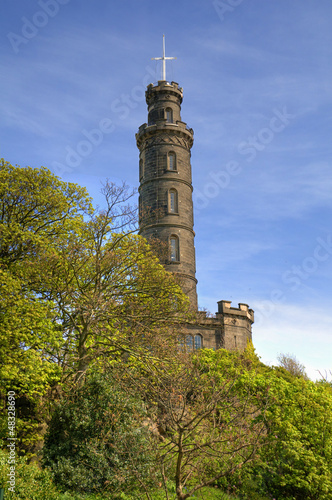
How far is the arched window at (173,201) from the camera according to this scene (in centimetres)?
3906

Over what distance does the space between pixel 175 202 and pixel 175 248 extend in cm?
431

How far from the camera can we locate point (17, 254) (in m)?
18.3

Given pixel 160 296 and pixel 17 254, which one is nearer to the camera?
pixel 17 254

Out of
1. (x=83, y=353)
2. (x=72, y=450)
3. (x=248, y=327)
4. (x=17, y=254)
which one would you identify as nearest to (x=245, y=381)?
(x=83, y=353)

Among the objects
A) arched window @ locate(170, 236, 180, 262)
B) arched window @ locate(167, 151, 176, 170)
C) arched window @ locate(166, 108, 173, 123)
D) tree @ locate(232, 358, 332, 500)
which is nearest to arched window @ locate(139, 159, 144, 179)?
arched window @ locate(167, 151, 176, 170)

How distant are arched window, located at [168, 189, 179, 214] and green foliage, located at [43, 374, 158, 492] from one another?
25.8 m

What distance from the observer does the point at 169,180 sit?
130ft

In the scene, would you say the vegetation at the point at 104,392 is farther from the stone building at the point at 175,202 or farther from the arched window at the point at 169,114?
the arched window at the point at 169,114

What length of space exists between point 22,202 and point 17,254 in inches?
93.2

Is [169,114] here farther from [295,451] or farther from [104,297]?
[295,451]

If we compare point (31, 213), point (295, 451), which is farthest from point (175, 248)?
point (295, 451)

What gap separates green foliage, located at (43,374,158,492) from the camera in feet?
42.1

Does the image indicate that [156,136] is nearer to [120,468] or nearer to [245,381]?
[245,381]

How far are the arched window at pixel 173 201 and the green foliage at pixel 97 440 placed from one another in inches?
1016
